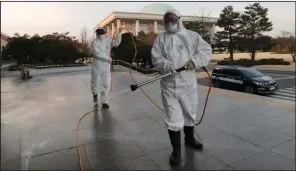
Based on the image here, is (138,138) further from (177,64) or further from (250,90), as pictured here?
(250,90)

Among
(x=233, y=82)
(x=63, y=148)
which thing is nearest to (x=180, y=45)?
(x=63, y=148)

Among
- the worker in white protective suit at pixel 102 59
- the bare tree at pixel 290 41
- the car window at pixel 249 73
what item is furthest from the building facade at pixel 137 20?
the worker in white protective suit at pixel 102 59

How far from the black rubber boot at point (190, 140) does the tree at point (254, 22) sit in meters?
29.9

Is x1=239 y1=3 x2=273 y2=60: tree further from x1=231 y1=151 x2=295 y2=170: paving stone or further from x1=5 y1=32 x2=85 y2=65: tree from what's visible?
x1=231 y1=151 x2=295 y2=170: paving stone

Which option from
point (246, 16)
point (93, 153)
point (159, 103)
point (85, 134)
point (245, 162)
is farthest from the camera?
point (246, 16)

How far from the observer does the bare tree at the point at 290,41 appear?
1113 inches

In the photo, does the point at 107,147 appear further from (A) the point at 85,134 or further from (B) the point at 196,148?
(B) the point at 196,148

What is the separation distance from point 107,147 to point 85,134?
2.03ft

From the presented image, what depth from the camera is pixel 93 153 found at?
2.74 metres

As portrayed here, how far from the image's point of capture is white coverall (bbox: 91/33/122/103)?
4734 mm

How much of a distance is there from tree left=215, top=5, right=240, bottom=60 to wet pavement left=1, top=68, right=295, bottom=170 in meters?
26.8

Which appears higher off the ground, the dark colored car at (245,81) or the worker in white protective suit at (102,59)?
the worker in white protective suit at (102,59)

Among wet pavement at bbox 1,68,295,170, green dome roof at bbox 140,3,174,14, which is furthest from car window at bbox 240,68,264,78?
green dome roof at bbox 140,3,174,14

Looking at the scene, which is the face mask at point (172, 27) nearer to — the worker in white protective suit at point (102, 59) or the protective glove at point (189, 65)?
the protective glove at point (189, 65)
